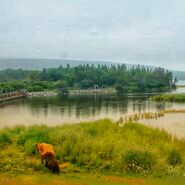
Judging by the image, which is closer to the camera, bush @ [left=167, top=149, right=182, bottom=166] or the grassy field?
the grassy field

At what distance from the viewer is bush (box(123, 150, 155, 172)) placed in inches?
622

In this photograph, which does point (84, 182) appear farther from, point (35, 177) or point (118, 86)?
point (118, 86)

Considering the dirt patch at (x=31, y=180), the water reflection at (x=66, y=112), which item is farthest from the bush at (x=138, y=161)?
the water reflection at (x=66, y=112)

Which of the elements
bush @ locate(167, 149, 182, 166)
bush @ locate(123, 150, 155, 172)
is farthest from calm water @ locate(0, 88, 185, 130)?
bush @ locate(123, 150, 155, 172)

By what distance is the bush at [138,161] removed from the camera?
622 inches

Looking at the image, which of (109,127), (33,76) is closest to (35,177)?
(109,127)

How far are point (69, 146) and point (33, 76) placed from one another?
12934 centimetres

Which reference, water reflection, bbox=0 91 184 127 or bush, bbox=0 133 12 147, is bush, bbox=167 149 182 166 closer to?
bush, bbox=0 133 12 147

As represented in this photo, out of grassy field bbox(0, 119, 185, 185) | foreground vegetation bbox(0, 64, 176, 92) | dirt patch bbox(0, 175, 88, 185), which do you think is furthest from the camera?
foreground vegetation bbox(0, 64, 176, 92)

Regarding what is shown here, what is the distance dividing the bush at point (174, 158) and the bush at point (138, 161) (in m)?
1.64

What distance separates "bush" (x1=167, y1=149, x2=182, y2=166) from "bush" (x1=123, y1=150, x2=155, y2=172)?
164 cm

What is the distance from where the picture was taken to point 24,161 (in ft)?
54.3

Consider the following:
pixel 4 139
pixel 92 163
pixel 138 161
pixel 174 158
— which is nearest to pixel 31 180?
pixel 92 163

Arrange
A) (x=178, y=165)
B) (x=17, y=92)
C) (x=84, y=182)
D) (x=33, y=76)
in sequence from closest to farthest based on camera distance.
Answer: (x=84, y=182)
(x=178, y=165)
(x=17, y=92)
(x=33, y=76)
